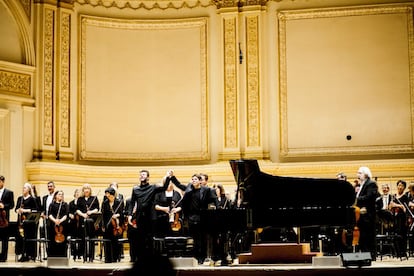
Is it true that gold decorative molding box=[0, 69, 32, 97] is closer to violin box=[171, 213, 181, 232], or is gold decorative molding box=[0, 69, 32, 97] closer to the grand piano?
violin box=[171, 213, 181, 232]

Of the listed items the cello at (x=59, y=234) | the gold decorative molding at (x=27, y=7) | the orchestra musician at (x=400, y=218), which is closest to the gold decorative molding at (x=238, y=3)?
the gold decorative molding at (x=27, y=7)

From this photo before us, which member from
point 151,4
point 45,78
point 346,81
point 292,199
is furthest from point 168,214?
point 151,4

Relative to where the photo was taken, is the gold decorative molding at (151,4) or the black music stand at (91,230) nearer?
the black music stand at (91,230)

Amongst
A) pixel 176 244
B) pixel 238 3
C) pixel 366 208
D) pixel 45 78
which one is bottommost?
pixel 176 244

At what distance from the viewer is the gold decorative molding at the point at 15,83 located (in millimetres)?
11539

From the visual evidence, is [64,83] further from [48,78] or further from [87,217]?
[87,217]

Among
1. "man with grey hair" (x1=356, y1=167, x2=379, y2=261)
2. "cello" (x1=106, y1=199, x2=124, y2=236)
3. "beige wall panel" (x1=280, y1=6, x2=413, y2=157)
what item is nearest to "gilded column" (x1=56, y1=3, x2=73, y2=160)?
"cello" (x1=106, y1=199, x2=124, y2=236)

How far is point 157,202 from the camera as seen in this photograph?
922cm

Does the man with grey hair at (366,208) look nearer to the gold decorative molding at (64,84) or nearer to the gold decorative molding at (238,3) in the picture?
the gold decorative molding at (238,3)

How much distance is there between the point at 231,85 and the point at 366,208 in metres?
5.08

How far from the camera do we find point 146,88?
13.0m

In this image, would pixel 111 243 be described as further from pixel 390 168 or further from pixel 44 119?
pixel 390 168

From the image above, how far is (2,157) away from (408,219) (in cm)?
614

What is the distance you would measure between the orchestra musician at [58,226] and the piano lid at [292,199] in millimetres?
2904
